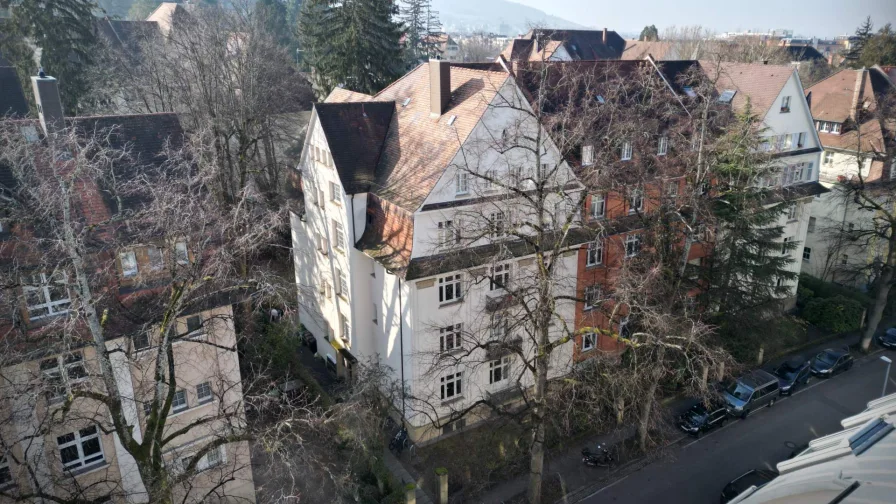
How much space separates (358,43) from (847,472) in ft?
131

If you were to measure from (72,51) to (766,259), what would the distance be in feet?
137

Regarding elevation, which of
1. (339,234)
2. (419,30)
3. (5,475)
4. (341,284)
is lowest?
(5,475)

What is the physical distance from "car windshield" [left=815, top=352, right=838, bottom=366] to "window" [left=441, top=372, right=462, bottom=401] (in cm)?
1914

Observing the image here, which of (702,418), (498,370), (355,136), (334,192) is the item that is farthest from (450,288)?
(702,418)

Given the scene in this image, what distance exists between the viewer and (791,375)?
29.2 m

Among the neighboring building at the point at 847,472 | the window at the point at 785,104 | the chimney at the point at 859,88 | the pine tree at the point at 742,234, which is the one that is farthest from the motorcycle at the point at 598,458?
the chimney at the point at 859,88

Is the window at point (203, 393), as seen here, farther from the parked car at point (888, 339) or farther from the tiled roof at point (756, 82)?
the parked car at point (888, 339)

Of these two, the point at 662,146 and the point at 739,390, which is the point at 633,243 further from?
the point at 739,390

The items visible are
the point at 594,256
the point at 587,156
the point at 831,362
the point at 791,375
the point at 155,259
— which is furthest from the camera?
the point at 831,362

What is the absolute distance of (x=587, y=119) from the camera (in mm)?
17656

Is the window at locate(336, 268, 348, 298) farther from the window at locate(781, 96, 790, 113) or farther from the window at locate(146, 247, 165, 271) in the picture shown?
the window at locate(781, 96, 790, 113)

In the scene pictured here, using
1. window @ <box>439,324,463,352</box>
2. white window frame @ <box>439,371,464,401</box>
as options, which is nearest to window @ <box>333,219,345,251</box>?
window @ <box>439,324,463,352</box>

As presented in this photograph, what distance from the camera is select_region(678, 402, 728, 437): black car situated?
25.7 m

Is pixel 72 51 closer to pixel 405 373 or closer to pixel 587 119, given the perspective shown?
pixel 405 373
